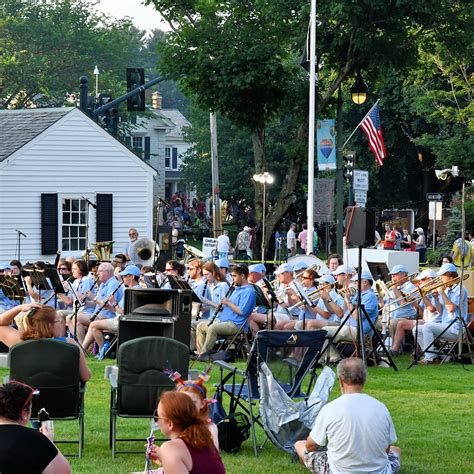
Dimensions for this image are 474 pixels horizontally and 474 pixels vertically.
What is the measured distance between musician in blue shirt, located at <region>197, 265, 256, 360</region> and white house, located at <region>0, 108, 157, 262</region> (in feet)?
55.3

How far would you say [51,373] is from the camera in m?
11.5

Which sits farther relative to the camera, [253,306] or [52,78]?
[52,78]

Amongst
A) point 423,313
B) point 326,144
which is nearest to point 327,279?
point 423,313

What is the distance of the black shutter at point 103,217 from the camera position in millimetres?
37591

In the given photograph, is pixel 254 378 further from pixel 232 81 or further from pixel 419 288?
pixel 232 81

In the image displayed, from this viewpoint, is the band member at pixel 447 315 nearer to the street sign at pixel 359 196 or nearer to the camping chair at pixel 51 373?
the camping chair at pixel 51 373

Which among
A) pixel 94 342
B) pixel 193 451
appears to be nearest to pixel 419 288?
pixel 94 342

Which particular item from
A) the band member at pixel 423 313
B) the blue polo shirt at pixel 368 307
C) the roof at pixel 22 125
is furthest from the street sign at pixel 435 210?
the blue polo shirt at pixel 368 307

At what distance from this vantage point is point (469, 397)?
16.0 metres

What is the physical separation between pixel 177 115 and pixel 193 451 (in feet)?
349

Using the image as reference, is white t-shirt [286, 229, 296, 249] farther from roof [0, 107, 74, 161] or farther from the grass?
the grass

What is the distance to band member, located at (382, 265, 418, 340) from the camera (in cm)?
2045

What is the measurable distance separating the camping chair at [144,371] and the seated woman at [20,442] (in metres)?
4.17

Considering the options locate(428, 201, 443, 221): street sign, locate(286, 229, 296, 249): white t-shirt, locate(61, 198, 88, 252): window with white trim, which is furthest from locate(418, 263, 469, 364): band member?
locate(286, 229, 296, 249): white t-shirt
